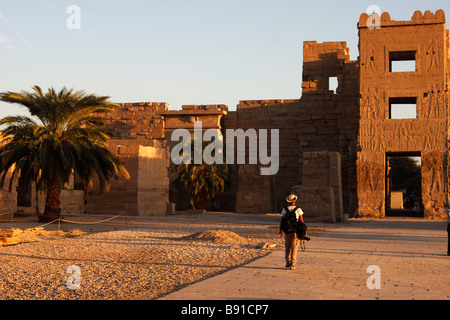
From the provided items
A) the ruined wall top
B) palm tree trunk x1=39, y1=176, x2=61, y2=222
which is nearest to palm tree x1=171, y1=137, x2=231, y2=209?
the ruined wall top

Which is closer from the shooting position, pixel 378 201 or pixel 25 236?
pixel 25 236

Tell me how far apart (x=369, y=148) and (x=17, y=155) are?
15684 mm

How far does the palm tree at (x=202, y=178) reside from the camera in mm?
29984

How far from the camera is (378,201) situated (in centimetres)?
2716

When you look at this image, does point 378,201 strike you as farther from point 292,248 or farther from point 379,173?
point 292,248

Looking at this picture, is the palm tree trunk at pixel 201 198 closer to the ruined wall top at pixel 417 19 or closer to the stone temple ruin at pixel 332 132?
the stone temple ruin at pixel 332 132

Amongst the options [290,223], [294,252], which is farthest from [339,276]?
[290,223]

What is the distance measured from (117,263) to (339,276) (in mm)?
3857

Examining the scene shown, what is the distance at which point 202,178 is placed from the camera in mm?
29953

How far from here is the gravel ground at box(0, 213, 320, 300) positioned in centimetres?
748

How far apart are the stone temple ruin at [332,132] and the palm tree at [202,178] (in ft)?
4.39

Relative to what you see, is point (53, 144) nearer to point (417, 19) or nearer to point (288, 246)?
point (288, 246)

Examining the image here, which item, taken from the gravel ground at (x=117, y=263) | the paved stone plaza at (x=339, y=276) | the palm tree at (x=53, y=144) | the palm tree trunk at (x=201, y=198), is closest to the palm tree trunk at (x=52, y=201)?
the palm tree at (x=53, y=144)

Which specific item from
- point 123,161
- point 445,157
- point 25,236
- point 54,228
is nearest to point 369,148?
point 445,157
